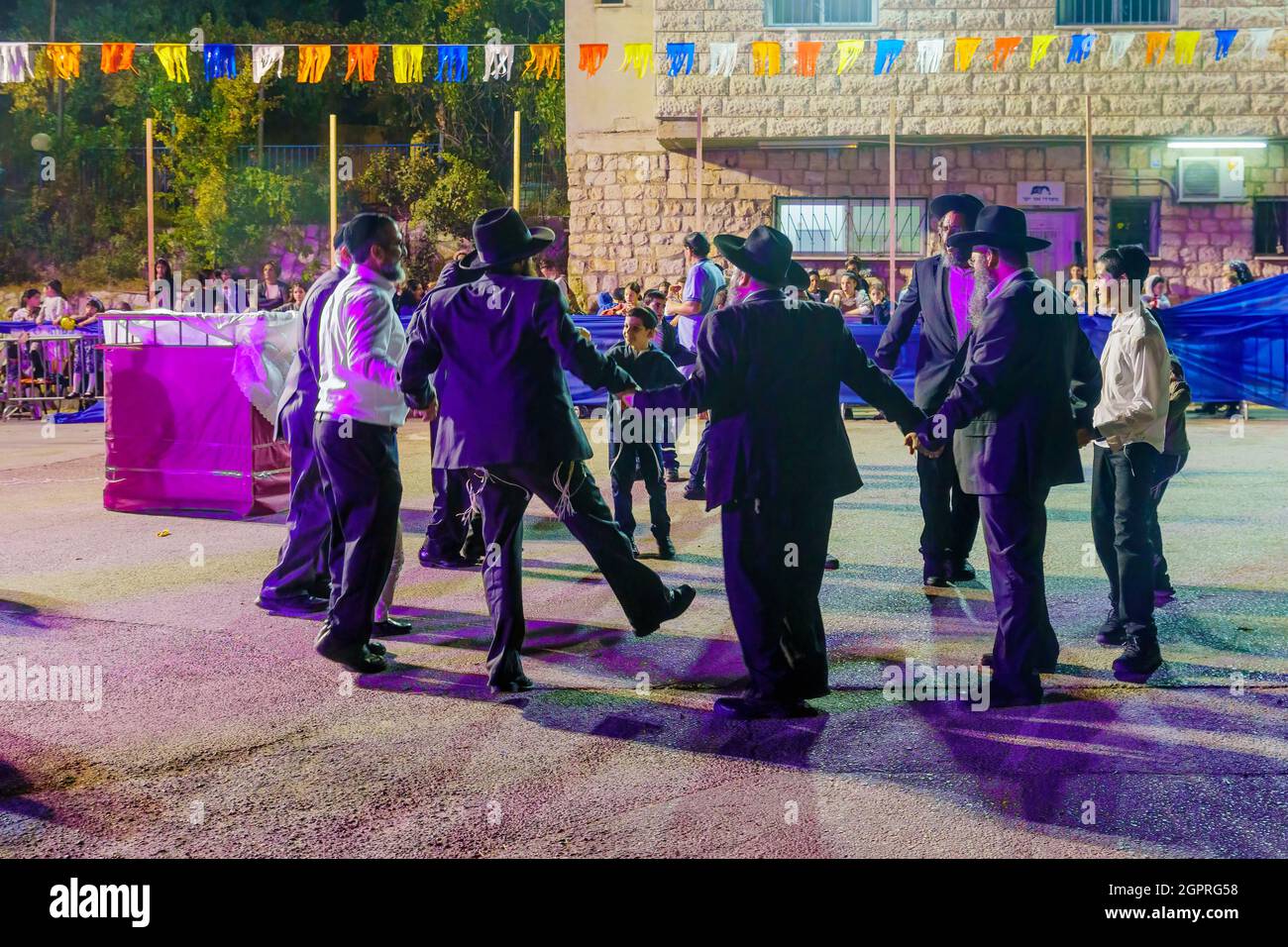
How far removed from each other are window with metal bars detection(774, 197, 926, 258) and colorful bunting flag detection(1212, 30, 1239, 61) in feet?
16.3

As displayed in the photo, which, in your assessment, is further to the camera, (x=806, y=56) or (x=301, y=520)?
(x=806, y=56)

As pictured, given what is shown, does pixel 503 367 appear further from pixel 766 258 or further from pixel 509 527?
pixel 766 258

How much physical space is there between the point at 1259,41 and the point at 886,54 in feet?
18.6

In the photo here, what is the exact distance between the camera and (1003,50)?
22891 millimetres

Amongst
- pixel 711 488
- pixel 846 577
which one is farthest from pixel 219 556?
pixel 711 488

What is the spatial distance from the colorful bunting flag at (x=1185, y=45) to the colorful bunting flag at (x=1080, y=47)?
124 cm

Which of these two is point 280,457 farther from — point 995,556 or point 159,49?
point 159,49

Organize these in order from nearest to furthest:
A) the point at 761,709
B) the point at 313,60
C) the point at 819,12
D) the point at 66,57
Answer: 1. the point at 761,709
2. the point at 66,57
3. the point at 313,60
4. the point at 819,12

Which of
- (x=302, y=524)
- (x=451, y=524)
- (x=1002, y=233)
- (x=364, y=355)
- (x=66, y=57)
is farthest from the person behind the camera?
(x=66, y=57)

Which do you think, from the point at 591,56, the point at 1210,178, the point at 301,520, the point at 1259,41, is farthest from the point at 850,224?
the point at 301,520

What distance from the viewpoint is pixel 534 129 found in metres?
32.9

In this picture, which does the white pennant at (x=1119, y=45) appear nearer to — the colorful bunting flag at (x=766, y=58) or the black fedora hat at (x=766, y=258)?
the colorful bunting flag at (x=766, y=58)

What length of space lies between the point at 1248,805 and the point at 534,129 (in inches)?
1167

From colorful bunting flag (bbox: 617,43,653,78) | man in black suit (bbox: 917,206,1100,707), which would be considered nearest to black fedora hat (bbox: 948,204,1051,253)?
man in black suit (bbox: 917,206,1100,707)
